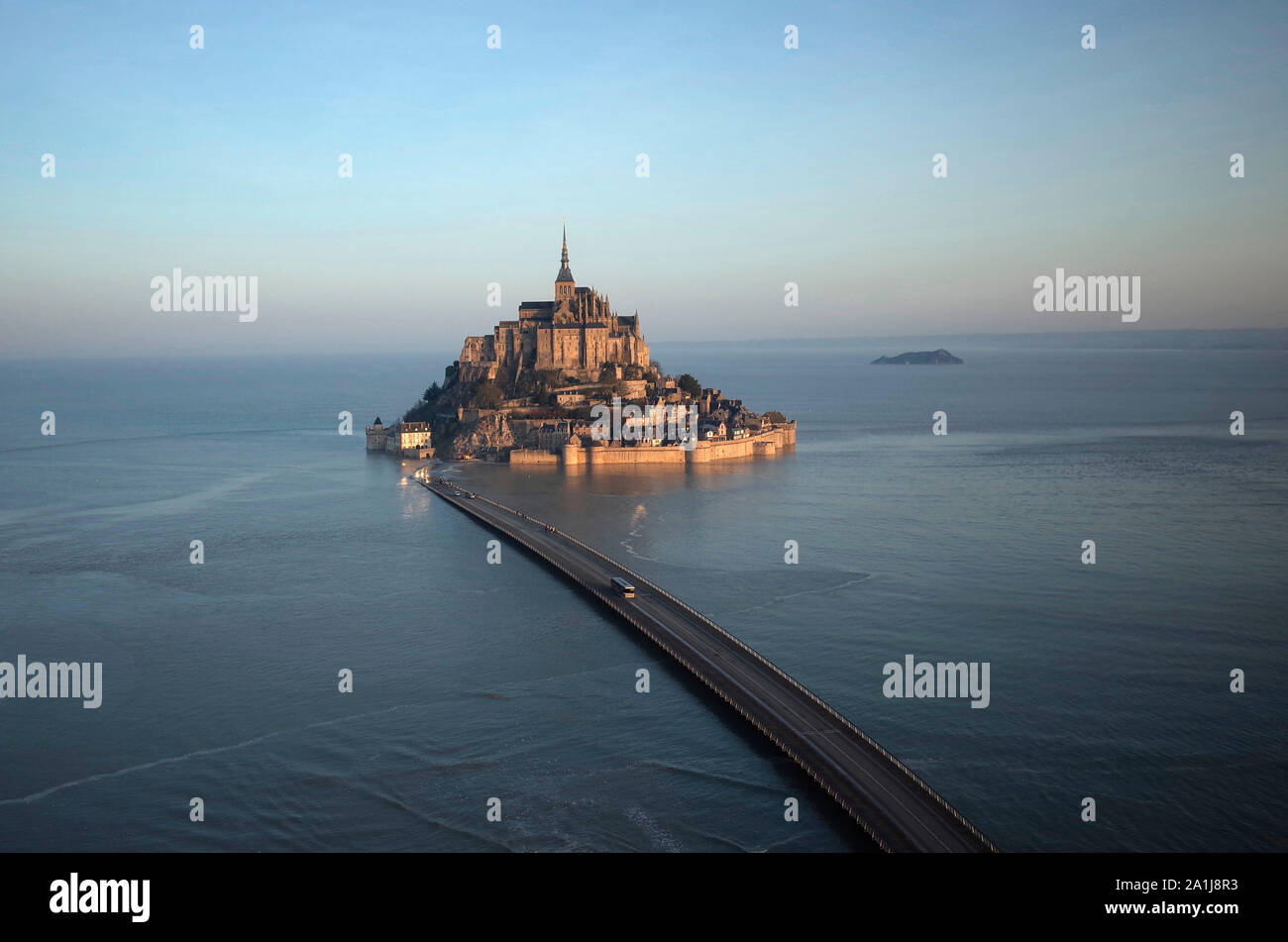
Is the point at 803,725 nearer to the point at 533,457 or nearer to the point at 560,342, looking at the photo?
the point at 533,457

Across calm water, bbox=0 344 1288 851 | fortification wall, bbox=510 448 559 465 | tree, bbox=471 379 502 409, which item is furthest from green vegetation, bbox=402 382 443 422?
calm water, bbox=0 344 1288 851

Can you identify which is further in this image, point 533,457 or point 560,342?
point 560,342

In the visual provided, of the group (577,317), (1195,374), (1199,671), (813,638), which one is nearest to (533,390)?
(577,317)

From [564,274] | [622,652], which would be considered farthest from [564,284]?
[622,652]

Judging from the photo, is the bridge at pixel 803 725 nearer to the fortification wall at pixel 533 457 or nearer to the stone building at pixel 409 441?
the fortification wall at pixel 533 457

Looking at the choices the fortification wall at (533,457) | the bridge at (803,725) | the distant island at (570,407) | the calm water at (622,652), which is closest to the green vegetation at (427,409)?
the distant island at (570,407)

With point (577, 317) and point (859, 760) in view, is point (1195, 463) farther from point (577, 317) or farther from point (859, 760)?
point (859, 760)

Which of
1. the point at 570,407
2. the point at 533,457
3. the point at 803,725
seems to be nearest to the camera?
the point at 803,725

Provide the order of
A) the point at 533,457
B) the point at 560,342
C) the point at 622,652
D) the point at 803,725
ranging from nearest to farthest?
the point at 803,725
the point at 622,652
the point at 533,457
the point at 560,342
